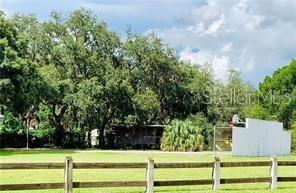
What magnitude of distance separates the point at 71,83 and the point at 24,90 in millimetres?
10758

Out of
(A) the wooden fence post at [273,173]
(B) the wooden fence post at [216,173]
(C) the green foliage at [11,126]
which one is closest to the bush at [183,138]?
(C) the green foliage at [11,126]

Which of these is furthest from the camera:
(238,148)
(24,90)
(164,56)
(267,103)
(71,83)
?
(267,103)

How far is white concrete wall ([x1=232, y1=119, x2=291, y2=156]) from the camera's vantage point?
139ft

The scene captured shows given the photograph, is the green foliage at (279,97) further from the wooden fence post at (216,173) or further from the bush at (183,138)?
the wooden fence post at (216,173)

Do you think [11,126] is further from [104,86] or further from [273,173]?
[273,173]

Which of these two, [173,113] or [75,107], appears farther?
[173,113]

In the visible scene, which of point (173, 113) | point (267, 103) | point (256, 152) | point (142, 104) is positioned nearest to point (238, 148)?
point (256, 152)

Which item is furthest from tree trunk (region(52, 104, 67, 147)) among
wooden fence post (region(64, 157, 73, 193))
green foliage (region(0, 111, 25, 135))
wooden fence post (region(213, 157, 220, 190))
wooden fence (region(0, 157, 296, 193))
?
wooden fence post (region(64, 157, 73, 193))

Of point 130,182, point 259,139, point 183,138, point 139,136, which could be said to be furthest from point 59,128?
point 130,182

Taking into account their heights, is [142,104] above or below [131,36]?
below

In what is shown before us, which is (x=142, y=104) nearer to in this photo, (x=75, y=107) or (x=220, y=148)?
(x=75, y=107)

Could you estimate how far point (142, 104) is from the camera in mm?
56812

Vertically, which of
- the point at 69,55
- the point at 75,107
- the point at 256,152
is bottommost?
the point at 256,152

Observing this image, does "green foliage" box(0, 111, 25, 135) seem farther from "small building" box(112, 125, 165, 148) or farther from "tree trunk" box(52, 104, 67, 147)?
"small building" box(112, 125, 165, 148)
